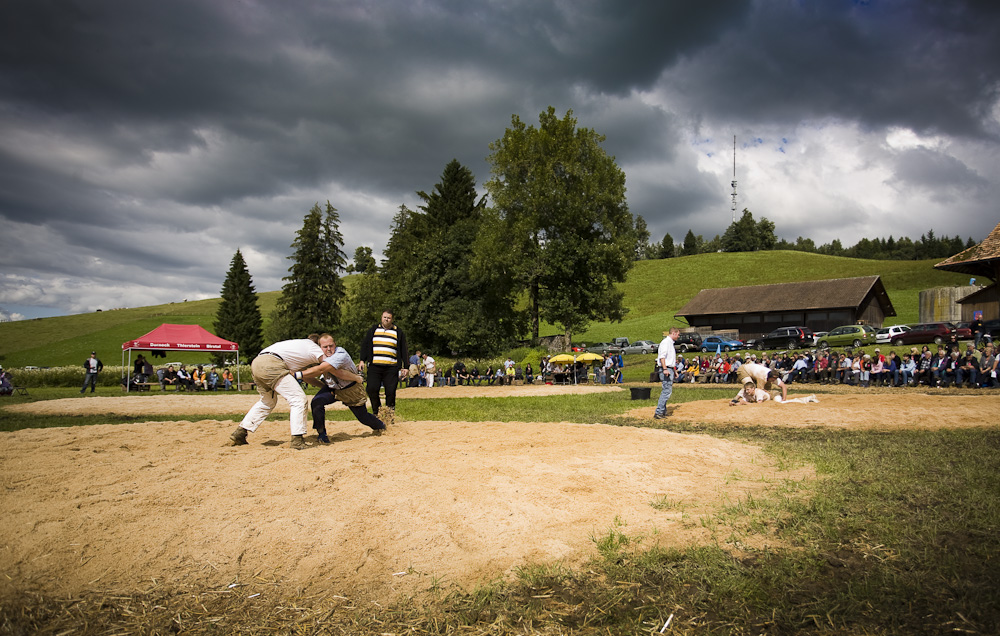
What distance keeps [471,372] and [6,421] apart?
839 inches

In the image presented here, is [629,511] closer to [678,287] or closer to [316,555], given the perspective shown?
[316,555]

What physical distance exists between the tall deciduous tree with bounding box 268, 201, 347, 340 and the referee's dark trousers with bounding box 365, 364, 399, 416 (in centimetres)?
4558

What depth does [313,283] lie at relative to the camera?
54062mm

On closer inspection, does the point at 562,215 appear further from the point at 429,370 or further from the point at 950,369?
the point at 950,369

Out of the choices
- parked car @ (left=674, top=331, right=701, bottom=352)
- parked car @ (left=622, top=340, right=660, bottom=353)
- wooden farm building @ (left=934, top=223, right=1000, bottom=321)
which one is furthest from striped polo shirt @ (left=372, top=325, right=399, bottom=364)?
parked car @ (left=622, top=340, right=660, bottom=353)

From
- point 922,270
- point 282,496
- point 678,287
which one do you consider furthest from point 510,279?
point 922,270

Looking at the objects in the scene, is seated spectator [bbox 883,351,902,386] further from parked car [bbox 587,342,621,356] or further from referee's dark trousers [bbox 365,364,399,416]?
parked car [bbox 587,342,621,356]

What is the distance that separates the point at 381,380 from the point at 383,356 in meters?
0.45

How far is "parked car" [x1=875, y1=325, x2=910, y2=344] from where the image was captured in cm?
3622

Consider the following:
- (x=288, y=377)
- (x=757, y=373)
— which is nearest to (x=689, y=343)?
(x=757, y=373)

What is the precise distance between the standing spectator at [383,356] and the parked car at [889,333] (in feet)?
→ 122

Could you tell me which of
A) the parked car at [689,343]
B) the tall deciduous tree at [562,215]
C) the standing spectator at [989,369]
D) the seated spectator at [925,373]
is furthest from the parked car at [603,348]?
the standing spectator at [989,369]

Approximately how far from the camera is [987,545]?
12.1 ft

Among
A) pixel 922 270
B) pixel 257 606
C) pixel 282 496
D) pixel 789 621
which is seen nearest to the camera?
pixel 789 621
